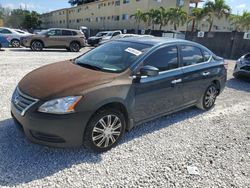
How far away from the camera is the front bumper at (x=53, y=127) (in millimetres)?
2791

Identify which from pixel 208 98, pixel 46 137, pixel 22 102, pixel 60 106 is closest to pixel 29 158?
pixel 46 137

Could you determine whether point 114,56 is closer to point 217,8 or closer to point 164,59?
point 164,59

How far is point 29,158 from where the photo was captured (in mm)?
3043

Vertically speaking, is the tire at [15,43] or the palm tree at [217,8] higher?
the palm tree at [217,8]

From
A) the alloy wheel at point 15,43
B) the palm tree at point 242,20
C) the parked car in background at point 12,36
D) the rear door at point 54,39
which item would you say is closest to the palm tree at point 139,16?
the palm tree at point 242,20

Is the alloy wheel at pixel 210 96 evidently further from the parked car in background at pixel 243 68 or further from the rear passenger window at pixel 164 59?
the parked car in background at pixel 243 68

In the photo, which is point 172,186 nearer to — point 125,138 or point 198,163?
point 198,163

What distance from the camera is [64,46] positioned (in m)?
15.9

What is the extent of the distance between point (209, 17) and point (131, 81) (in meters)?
35.4

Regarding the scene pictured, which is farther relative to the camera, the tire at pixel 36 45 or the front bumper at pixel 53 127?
the tire at pixel 36 45

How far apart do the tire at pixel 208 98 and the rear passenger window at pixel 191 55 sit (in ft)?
2.36

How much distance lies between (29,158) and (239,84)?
7.54m

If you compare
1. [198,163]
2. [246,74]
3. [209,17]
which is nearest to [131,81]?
[198,163]

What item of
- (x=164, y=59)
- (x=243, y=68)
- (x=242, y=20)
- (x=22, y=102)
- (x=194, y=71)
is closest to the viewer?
(x=22, y=102)
